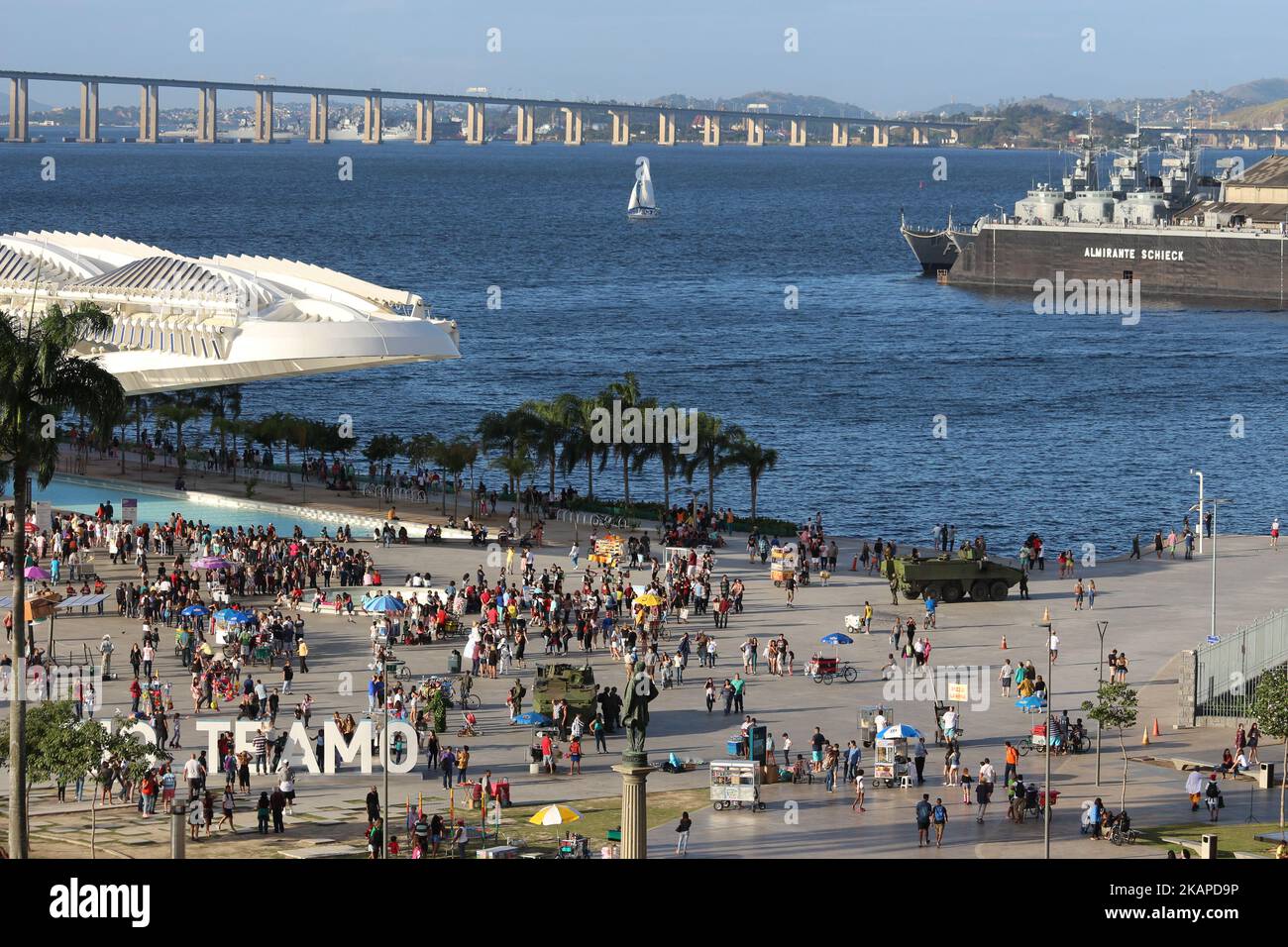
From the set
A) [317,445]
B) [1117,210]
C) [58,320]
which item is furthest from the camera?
[1117,210]

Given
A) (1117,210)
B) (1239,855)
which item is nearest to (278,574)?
(1239,855)

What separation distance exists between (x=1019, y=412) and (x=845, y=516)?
3583cm

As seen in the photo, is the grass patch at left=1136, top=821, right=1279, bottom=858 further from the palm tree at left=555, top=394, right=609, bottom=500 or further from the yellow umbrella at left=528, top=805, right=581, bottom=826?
the palm tree at left=555, top=394, right=609, bottom=500

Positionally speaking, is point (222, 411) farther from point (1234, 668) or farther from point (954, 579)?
point (1234, 668)

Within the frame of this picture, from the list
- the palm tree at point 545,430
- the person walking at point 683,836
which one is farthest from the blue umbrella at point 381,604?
the palm tree at point 545,430

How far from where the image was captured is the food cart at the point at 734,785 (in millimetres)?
40750

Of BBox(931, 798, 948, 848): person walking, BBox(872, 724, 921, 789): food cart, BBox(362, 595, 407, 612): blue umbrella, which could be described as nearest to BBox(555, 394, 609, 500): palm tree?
BBox(362, 595, 407, 612): blue umbrella

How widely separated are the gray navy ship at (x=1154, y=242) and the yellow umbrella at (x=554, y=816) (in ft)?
507

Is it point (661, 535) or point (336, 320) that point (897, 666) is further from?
point (336, 320)

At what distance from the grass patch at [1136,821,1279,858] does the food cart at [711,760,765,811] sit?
24.4ft

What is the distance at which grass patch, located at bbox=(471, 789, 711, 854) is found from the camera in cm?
3862

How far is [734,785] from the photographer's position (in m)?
40.9

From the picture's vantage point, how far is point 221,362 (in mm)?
71062
